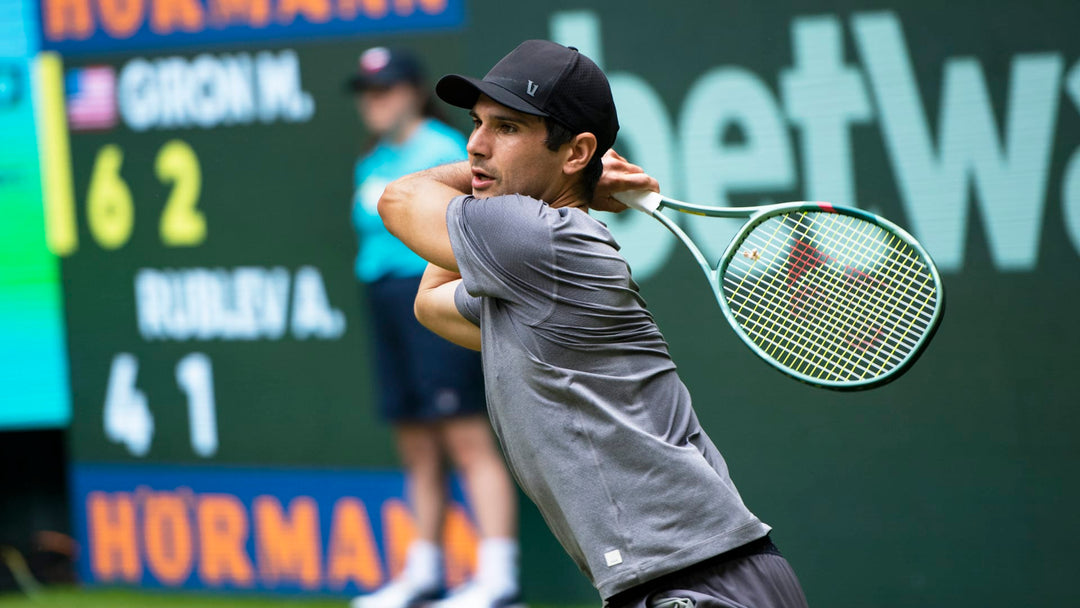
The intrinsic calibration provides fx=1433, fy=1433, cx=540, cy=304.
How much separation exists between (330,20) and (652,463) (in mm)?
3035

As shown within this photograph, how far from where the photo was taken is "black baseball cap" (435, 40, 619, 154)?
2.33m

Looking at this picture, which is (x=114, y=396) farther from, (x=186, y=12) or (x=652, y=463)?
(x=652, y=463)

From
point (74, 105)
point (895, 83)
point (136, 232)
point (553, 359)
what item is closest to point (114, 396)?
point (136, 232)

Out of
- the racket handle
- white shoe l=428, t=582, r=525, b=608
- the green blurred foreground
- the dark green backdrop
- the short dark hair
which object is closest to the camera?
the short dark hair

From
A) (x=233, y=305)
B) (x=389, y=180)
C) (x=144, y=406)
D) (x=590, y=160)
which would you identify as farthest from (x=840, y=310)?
(x=144, y=406)

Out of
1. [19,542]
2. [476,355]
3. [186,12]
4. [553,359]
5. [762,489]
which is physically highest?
[186,12]

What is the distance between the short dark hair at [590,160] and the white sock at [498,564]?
224cm

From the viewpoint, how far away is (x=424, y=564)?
468 centimetres

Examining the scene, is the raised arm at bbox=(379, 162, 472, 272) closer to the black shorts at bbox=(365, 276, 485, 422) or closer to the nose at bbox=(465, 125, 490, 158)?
the nose at bbox=(465, 125, 490, 158)

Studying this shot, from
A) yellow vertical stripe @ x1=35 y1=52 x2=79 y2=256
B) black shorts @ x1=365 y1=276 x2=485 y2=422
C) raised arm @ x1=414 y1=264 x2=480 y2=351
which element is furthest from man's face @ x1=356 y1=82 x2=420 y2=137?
raised arm @ x1=414 y1=264 x2=480 y2=351

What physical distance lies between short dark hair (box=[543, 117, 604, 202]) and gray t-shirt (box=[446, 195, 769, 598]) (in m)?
0.13

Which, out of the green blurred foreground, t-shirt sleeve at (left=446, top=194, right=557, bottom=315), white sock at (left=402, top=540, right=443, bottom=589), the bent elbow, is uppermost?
the bent elbow

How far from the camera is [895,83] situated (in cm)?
420

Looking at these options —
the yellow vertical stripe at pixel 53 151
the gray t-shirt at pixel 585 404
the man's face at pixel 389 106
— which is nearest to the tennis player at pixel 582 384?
the gray t-shirt at pixel 585 404
